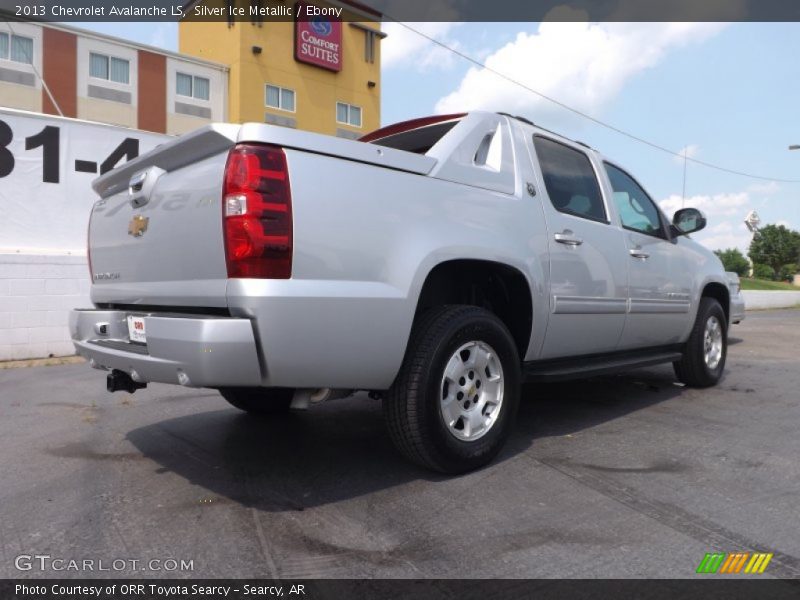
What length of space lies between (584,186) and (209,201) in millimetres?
2720

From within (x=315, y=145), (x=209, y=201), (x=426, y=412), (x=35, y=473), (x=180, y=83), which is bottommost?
(x=35, y=473)

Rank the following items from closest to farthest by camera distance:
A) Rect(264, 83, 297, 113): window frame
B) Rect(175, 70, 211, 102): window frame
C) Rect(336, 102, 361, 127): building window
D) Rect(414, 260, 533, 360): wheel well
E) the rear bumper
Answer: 1. the rear bumper
2. Rect(414, 260, 533, 360): wheel well
3. Rect(175, 70, 211, 102): window frame
4. Rect(264, 83, 297, 113): window frame
5. Rect(336, 102, 361, 127): building window

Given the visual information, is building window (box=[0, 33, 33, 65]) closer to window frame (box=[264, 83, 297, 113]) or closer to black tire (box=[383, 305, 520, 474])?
window frame (box=[264, 83, 297, 113])

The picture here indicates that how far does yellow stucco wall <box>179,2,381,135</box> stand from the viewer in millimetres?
32094

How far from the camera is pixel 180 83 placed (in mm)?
30734

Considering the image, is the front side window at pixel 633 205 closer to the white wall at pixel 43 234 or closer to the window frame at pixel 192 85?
the white wall at pixel 43 234

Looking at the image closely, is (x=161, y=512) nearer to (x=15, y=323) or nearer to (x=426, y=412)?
(x=426, y=412)

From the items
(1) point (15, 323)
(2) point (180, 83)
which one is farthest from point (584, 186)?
(2) point (180, 83)

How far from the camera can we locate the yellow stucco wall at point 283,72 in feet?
105

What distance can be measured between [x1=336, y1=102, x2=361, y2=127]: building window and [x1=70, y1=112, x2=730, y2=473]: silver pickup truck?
33.8 metres

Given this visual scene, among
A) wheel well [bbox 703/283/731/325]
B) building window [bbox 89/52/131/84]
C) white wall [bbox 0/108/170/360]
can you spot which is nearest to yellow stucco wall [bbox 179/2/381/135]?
building window [bbox 89/52/131/84]

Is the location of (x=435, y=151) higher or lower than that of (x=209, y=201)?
higher

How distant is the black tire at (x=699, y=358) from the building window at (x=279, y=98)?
31022 millimetres

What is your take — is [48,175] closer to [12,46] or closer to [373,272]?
[373,272]
